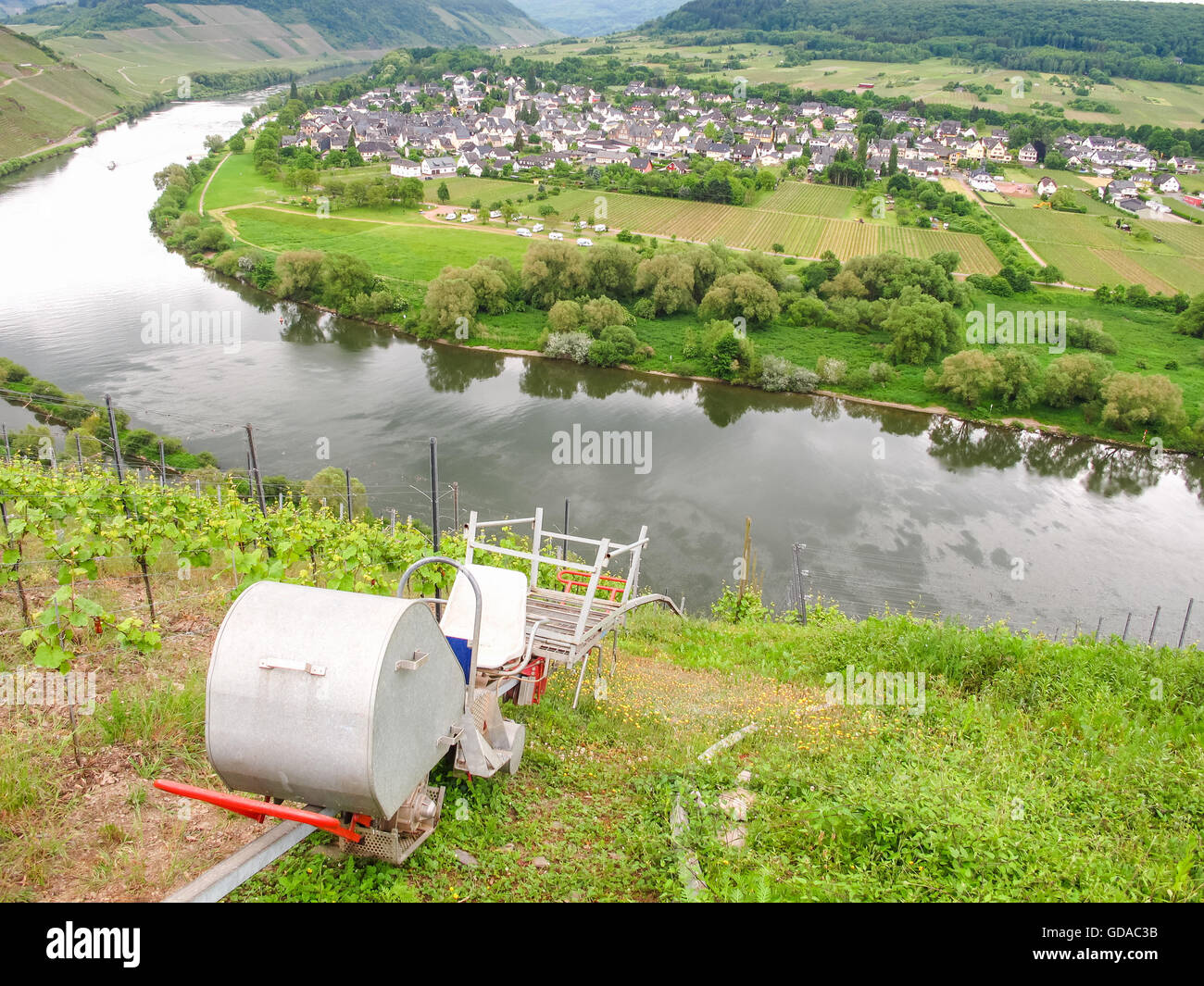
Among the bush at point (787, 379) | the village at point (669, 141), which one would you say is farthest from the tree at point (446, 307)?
the village at point (669, 141)

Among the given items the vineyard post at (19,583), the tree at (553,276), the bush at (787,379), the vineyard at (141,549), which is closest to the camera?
the vineyard post at (19,583)

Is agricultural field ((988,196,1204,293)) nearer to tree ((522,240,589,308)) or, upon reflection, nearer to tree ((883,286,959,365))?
tree ((883,286,959,365))

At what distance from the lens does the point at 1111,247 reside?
6594 cm

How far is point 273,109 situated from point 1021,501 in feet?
367

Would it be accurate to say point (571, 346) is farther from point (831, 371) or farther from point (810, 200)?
point (810, 200)

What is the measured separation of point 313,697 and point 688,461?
93.1ft

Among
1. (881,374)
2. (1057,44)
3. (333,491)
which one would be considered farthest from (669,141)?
(1057,44)

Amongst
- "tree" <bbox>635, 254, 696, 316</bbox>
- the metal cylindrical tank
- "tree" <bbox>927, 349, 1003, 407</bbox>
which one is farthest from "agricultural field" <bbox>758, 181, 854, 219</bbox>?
the metal cylindrical tank

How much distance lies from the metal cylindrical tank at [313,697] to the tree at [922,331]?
41654mm

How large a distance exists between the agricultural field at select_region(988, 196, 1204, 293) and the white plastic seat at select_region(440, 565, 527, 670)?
6277 centimetres

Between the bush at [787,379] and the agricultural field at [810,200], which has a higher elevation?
the agricultural field at [810,200]

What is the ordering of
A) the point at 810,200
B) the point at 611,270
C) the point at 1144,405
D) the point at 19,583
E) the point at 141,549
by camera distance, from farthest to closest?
the point at 810,200
the point at 611,270
the point at 1144,405
the point at 141,549
the point at 19,583

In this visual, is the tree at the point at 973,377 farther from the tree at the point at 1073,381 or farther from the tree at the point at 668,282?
the tree at the point at 668,282

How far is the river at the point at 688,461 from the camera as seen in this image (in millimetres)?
25188
